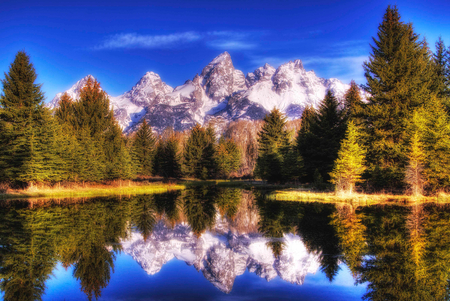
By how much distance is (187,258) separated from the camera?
35.8 ft

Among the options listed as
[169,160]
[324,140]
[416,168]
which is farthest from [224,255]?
[169,160]

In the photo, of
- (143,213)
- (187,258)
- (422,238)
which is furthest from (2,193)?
(422,238)

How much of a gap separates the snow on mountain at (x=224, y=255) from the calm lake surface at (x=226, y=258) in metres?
0.04

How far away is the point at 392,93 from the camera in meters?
→ 30.6

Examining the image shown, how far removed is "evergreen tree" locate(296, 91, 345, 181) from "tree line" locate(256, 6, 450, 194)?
0.14 metres

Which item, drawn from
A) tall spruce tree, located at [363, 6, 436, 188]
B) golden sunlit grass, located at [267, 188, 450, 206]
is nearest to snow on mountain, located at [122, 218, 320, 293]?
golden sunlit grass, located at [267, 188, 450, 206]

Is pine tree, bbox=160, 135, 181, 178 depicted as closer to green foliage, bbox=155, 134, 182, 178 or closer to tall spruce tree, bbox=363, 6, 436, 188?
green foliage, bbox=155, 134, 182, 178

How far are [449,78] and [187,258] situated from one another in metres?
42.4

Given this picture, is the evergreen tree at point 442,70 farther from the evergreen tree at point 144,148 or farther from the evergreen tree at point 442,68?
the evergreen tree at point 144,148

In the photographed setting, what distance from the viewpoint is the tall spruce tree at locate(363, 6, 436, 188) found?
29.5 m

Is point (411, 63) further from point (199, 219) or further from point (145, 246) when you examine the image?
point (145, 246)

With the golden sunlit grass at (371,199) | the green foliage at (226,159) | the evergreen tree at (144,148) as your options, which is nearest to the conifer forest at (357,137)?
the golden sunlit grass at (371,199)

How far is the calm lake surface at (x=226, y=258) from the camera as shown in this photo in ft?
25.1

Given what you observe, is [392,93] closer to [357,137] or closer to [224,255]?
[357,137]
